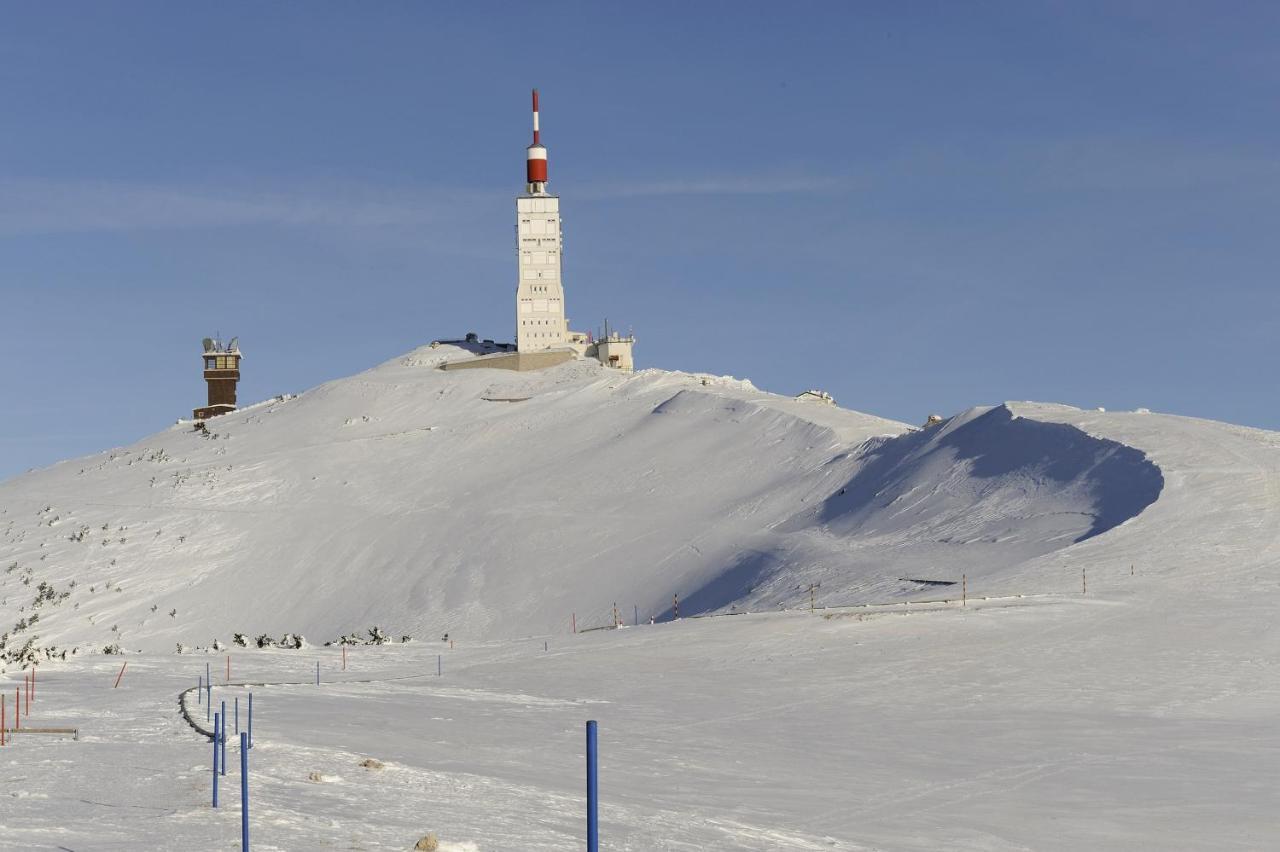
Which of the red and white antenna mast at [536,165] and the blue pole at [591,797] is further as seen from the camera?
the red and white antenna mast at [536,165]

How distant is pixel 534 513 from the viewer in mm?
75875

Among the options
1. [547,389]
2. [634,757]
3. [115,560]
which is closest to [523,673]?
[634,757]

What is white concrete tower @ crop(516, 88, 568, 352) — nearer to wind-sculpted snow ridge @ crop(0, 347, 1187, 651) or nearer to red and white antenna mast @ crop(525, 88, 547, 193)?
red and white antenna mast @ crop(525, 88, 547, 193)

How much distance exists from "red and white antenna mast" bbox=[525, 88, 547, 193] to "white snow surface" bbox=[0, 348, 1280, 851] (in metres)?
18.3

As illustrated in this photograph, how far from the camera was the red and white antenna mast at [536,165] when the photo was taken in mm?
119125

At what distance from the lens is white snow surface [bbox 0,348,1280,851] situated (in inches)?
776

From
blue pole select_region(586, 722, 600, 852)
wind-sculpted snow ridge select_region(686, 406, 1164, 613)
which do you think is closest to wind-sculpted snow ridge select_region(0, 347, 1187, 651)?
wind-sculpted snow ridge select_region(686, 406, 1164, 613)

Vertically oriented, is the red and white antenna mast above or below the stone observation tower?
above

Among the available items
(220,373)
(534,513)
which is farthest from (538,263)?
(534,513)

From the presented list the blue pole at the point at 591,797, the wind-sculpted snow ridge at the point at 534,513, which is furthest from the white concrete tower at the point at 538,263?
the blue pole at the point at 591,797

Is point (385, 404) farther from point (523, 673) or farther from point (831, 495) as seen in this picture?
point (523, 673)

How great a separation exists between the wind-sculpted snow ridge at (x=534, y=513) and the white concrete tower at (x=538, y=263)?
11.1m

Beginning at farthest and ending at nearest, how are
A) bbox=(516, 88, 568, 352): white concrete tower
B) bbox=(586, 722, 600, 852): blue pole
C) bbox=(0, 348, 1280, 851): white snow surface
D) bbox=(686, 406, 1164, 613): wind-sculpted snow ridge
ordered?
bbox=(516, 88, 568, 352): white concrete tower → bbox=(686, 406, 1164, 613): wind-sculpted snow ridge → bbox=(0, 348, 1280, 851): white snow surface → bbox=(586, 722, 600, 852): blue pole

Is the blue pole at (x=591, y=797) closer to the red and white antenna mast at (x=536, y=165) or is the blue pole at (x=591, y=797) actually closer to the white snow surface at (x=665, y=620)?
the white snow surface at (x=665, y=620)
